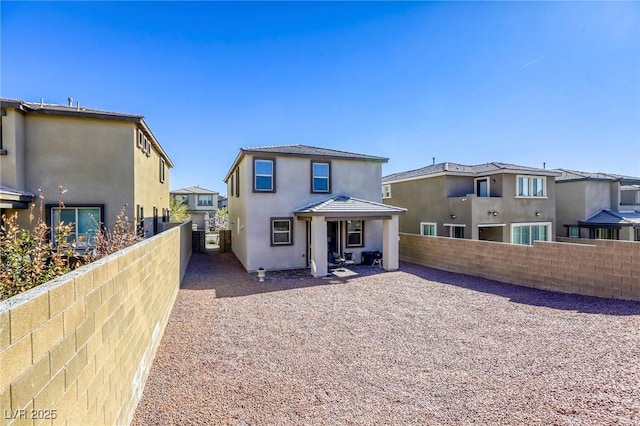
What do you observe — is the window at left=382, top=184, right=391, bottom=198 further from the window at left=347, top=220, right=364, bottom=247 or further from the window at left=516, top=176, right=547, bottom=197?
the window at left=347, top=220, right=364, bottom=247

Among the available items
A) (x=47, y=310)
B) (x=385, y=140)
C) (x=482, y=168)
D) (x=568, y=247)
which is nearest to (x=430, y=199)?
(x=482, y=168)

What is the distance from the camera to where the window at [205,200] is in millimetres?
45656

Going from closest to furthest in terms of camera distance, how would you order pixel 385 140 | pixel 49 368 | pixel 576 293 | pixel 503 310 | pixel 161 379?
pixel 49 368 < pixel 161 379 < pixel 503 310 < pixel 576 293 < pixel 385 140

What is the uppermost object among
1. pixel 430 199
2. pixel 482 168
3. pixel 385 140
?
pixel 385 140

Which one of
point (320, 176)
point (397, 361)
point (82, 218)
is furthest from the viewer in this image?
point (320, 176)

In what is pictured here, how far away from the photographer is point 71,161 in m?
11.9

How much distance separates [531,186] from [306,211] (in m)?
16.1

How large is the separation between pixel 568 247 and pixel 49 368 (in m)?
12.9

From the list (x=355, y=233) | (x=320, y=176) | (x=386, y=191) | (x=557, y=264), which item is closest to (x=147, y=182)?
(x=320, y=176)

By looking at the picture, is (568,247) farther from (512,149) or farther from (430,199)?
(512,149)

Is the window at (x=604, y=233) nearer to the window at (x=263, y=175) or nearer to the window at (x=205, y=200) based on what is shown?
the window at (x=263, y=175)

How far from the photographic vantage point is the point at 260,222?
14.0 metres

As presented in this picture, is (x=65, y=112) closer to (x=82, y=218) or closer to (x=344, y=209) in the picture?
(x=82, y=218)

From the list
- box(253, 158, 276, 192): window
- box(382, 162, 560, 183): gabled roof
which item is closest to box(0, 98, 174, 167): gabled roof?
box(253, 158, 276, 192): window
